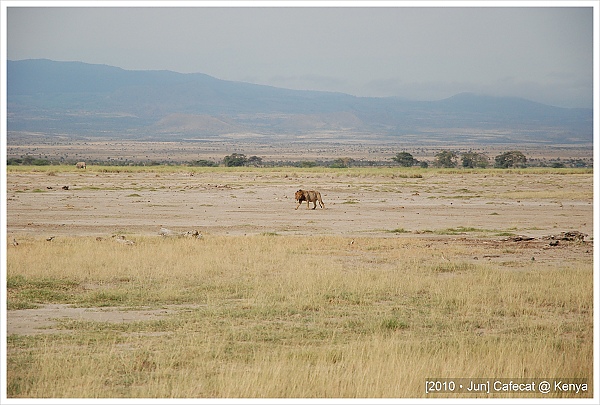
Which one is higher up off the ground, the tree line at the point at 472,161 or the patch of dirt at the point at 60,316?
the patch of dirt at the point at 60,316

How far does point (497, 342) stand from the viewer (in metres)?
10.2

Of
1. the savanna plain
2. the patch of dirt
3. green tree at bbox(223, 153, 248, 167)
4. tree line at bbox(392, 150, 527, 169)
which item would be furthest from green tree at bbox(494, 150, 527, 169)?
the patch of dirt

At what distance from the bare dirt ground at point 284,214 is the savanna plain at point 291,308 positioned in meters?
0.14

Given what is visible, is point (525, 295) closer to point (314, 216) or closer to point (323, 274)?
point (323, 274)

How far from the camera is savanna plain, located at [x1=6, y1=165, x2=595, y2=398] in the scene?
8.48 m

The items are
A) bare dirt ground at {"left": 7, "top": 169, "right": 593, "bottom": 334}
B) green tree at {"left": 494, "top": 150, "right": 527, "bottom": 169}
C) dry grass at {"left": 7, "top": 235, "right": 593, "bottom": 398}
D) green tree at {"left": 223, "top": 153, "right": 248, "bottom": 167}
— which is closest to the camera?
dry grass at {"left": 7, "top": 235, "right": 593, "bottom": 398}

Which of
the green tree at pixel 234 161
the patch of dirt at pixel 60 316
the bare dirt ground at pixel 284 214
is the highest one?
the patch of dirt at pixel 60 316

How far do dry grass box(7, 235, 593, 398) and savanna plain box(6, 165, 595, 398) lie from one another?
0.11 ft

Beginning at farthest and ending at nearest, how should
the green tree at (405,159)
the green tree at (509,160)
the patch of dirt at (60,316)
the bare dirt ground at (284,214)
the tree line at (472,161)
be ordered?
1. the green tree at (405,159)
2. the tree line at (472,161)
3. the green tree at (509,160)
4. the bare dirt ground at (284,214)
5. the patch of dirt at (60,316)

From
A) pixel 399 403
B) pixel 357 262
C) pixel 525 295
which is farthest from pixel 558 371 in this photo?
pixel 357 262

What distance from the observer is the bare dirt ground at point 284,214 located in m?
20.6

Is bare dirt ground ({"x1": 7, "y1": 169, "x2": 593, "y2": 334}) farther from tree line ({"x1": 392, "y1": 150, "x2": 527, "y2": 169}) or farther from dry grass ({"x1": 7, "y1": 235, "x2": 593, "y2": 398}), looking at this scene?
tree line ({"x1": 392, "y1": 150, "x2": 527, "y2": 169})

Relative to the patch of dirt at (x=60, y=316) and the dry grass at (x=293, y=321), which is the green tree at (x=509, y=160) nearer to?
the dry grass at (x=293, y=321)

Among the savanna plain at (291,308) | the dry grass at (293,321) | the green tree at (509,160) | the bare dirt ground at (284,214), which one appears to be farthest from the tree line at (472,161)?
the dry grass at (293,321)
